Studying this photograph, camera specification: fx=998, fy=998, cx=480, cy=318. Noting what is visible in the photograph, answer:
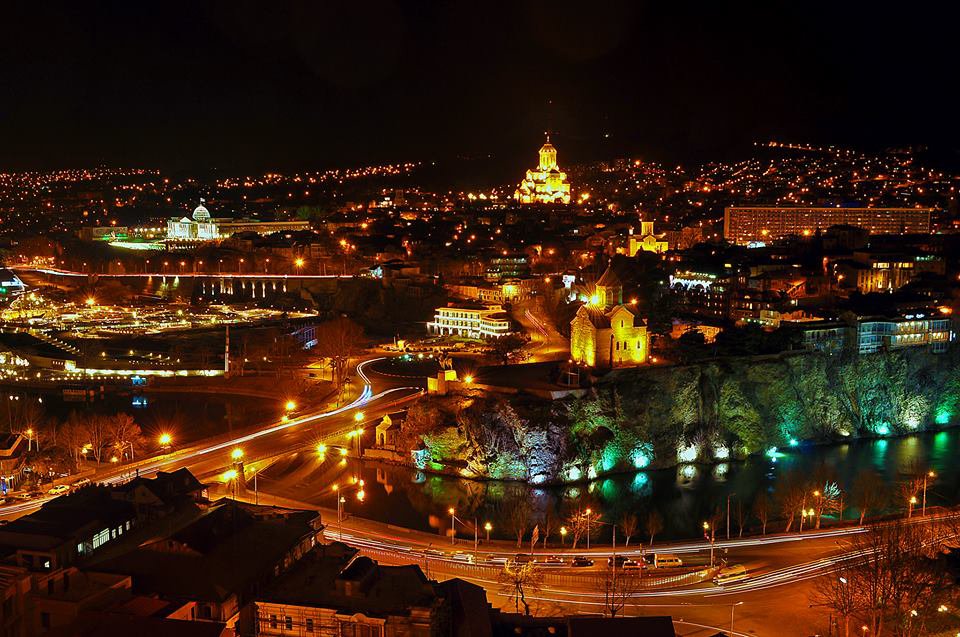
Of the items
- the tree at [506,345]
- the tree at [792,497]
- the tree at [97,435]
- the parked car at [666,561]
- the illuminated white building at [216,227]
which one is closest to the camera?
the parked car at [666,561]

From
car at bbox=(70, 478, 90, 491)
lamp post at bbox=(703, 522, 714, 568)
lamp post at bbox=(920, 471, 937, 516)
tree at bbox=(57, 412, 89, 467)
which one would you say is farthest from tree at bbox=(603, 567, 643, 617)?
tree at bbox=(57, 412, 89, 467)

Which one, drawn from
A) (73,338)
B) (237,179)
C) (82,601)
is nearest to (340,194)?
(237,179)

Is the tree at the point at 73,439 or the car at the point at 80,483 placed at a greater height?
the tree at the point at 73,439

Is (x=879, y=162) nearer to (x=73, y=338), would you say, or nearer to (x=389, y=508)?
(x=73, y=338)

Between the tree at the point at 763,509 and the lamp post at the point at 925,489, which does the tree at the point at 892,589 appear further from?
the lamp post at the point at 925,489

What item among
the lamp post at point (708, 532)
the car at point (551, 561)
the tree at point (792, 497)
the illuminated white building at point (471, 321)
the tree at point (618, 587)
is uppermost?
the illuminated white building at point (471, 321)

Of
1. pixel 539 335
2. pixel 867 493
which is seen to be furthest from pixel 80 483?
pixel 539 335

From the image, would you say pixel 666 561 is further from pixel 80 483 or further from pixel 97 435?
pixel 97 435

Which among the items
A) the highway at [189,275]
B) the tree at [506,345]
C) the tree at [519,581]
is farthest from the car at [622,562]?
the highway at [189,275]
